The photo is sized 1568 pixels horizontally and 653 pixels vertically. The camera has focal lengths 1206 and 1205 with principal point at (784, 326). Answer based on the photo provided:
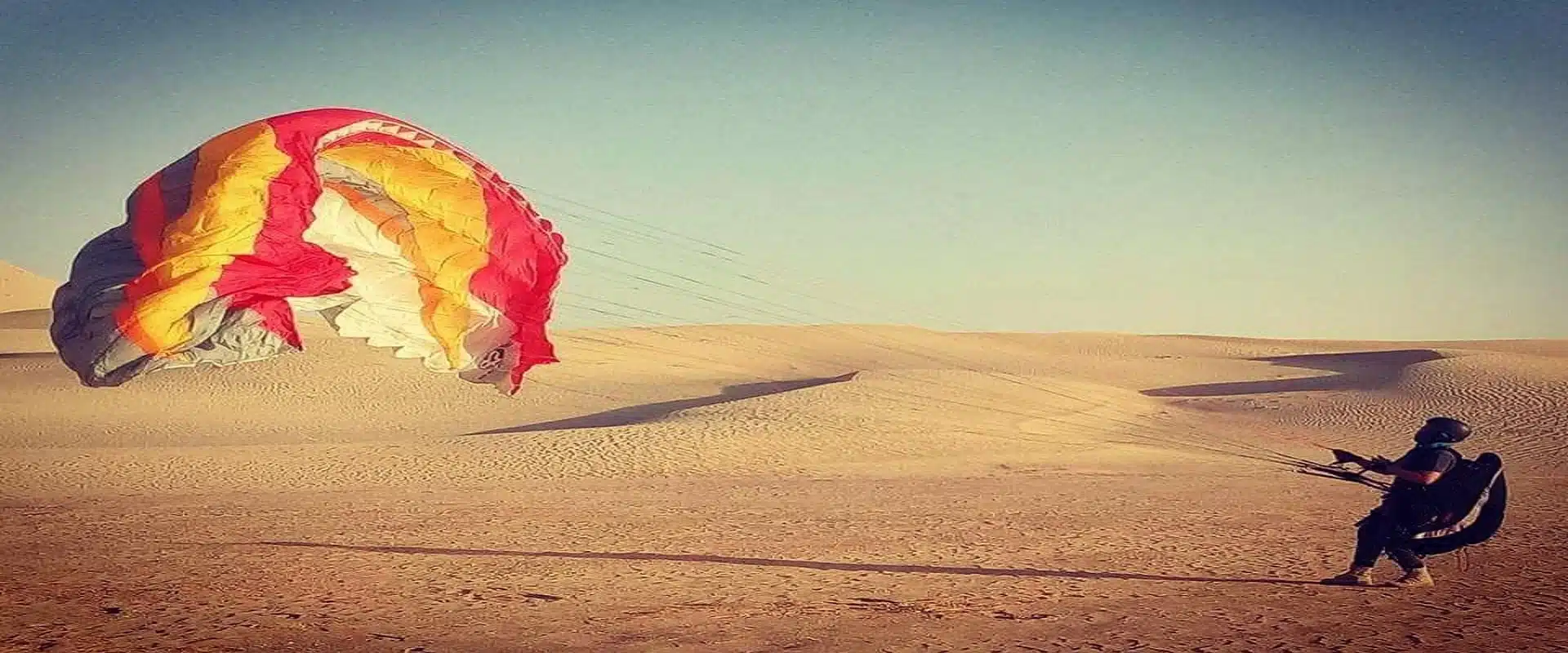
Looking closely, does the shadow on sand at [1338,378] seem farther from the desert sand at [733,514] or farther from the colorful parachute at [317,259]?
the colorful parachute at [317,259]

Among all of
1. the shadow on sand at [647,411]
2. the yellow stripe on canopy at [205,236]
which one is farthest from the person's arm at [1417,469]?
the shadow on sand at [647,411]

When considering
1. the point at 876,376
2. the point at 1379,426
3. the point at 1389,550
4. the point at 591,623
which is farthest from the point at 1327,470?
the point at 876,376

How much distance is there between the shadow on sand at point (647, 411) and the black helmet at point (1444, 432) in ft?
59.9

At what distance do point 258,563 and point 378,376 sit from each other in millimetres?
23744

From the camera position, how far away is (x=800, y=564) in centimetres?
1204

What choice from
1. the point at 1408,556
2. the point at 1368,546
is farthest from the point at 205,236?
the point at 1408,556

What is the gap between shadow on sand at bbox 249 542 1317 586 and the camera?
37.0ft

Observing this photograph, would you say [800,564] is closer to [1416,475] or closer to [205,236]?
[1416,475]

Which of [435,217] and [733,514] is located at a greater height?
[435,217]

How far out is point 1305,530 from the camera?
14.4m

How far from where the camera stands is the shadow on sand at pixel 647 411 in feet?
97.3

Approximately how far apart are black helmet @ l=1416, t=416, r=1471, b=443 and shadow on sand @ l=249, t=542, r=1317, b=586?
1.65 meters

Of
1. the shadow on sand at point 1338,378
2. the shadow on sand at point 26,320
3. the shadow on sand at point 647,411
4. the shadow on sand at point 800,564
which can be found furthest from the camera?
the shadow on sand at point 26,320

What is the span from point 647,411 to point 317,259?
72.5 ft
